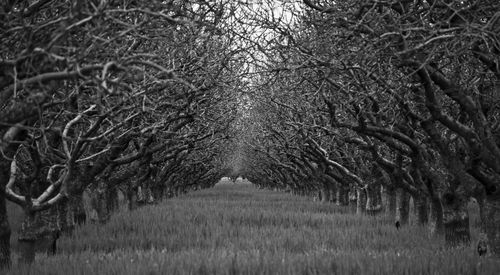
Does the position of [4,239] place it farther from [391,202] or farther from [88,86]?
[391,202]

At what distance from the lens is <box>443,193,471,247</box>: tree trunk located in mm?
12078

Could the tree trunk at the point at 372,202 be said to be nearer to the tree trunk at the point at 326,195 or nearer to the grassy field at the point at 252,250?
the grassy field at the point at 252,250

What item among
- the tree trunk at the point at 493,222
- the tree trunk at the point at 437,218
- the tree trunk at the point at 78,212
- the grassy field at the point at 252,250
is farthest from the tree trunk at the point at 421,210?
the tree trunk at the point at 78,212

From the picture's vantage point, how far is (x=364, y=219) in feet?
64.4

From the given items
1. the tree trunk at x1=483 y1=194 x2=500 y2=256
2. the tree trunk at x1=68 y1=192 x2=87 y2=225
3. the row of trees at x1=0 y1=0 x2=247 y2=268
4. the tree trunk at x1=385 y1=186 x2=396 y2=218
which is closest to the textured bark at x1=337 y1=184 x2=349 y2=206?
the tree trunk at x1=385 y1=186 x2=396 y2=218

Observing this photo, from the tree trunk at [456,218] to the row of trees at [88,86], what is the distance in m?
5.48

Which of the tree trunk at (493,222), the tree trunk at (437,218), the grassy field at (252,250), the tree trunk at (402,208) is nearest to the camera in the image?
the grassy field at (252,250)

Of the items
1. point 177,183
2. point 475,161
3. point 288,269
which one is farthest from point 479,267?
point 177,183

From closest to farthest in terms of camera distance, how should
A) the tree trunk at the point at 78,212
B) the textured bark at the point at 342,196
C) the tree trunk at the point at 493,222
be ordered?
the tree trunk at the point at 493,222 < the tree trunk at the point at 78,212 < the textured bark at the point at 342,196

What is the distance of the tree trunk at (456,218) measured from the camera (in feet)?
39.6

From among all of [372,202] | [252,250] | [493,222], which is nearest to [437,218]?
[493,222]

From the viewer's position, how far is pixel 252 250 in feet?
38.2

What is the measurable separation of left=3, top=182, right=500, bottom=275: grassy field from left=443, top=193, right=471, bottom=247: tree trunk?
36 cm

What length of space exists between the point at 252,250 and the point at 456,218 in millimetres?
4508
